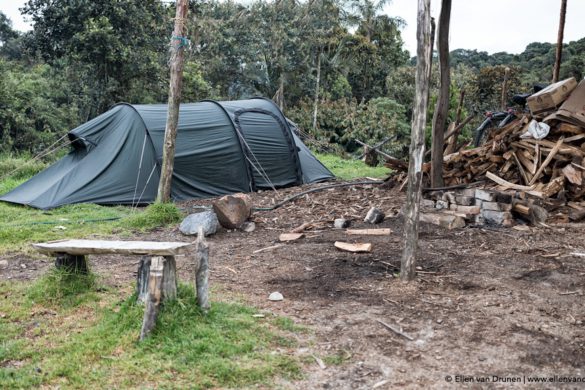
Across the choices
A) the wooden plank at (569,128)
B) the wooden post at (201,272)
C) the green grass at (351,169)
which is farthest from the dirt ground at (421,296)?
the green grass at (351,169)

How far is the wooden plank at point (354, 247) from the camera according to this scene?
5.73 meters

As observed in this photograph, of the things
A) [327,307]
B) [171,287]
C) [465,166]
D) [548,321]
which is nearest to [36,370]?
[171,287]

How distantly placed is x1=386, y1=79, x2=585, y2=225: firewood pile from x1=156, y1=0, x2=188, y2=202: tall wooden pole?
4088 millimetres

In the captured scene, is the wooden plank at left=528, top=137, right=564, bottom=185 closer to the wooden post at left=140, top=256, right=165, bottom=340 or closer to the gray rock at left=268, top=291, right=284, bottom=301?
the gray rock at left=268, top=291, right=284, bottom=301

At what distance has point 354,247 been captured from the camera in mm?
5824

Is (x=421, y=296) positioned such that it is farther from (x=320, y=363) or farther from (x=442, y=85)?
(x=442, y=85)

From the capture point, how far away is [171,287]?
376 centimetres

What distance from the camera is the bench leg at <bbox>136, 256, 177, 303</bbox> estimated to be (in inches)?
145

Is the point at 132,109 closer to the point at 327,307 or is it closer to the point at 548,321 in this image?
the point at 327,307

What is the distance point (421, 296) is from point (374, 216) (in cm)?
289

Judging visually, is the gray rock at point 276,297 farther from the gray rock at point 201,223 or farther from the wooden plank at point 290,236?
the gray rock at point 201,223

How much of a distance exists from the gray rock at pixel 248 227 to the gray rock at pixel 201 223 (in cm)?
40

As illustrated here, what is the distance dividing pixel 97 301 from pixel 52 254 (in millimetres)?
599

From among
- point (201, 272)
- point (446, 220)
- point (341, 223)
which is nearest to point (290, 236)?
point (341, 223)
